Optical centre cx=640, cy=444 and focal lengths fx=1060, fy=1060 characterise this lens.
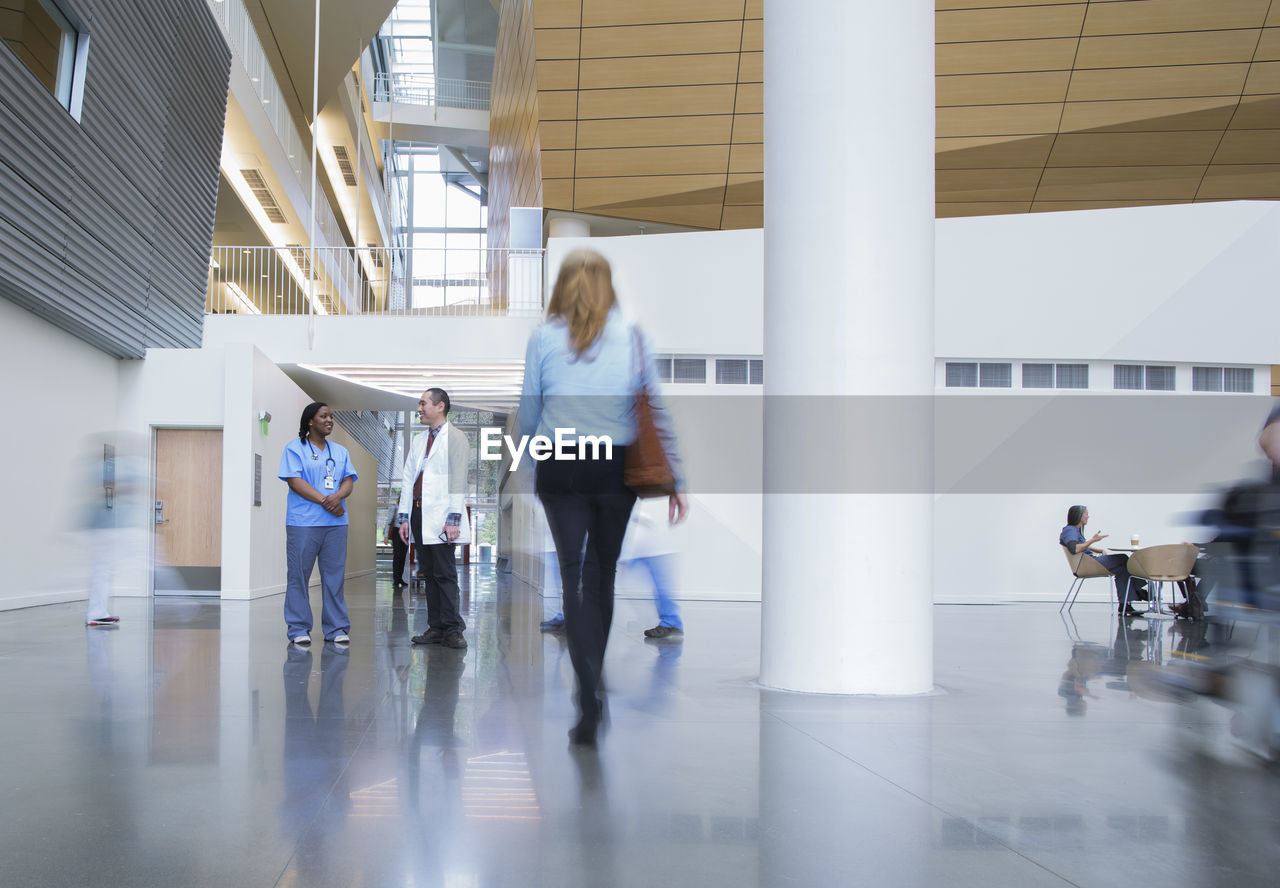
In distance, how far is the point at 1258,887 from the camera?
1967 millimetres

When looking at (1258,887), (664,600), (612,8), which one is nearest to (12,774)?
(1258,887)

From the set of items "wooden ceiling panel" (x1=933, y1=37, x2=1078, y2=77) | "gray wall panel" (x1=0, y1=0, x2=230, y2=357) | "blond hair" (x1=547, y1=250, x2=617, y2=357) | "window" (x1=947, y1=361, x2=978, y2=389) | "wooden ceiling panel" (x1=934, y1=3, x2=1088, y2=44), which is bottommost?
"blond hair" (x1=547, y1=250, x2=617, y2=357)

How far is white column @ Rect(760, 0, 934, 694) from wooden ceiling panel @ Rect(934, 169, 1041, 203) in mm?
10998

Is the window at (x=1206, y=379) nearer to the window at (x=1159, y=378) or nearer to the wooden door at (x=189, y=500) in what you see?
the window at (x=1159, y=378)

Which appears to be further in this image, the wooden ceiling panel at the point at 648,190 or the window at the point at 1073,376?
the wooden ceiling panel at the point at 648,190

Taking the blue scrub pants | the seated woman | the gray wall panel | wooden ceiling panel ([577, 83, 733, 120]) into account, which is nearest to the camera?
the blue scrub pants

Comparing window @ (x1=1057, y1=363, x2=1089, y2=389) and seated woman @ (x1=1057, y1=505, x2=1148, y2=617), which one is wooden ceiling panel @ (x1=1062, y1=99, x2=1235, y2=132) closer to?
window @ (x1=1057, y1=363, x2=1089, y2=389)

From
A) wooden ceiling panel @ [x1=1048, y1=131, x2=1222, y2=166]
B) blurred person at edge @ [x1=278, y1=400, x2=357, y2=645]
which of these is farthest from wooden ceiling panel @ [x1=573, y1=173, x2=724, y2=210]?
blurred person at edge @ [x1=278, y1=400, x2=357, y2=645]

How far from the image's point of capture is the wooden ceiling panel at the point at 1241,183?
14805 millimetres

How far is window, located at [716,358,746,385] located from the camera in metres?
12.6

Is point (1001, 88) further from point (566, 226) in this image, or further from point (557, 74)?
point (566, 226)

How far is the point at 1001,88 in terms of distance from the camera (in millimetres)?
13500

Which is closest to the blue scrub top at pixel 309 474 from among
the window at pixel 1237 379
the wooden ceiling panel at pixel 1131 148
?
the window at pixel 1237 379

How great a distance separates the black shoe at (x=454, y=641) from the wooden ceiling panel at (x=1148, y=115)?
37.8ft
